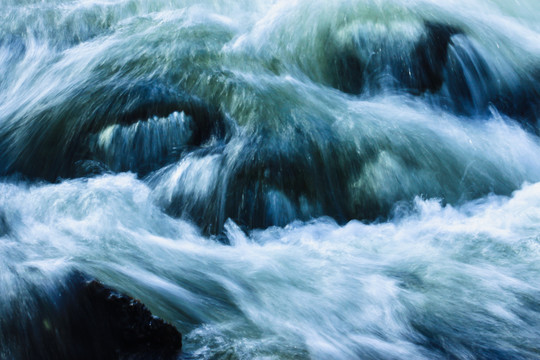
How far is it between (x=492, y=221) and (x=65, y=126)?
364cm

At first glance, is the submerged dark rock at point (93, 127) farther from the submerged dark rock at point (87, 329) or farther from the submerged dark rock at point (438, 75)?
the submerged dark rock at point (87, 329)

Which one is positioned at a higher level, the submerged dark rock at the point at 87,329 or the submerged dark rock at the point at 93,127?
the submerged dark rock at the point at 93,127

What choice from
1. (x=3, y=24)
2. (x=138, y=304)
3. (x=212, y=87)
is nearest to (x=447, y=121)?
(x=212, y=87)

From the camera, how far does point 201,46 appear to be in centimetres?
668

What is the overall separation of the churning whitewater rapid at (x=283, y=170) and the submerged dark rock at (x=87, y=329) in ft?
0.07

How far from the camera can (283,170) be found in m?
5.28

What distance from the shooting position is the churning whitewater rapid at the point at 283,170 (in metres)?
3.98

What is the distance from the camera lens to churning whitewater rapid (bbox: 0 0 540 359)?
398 cm

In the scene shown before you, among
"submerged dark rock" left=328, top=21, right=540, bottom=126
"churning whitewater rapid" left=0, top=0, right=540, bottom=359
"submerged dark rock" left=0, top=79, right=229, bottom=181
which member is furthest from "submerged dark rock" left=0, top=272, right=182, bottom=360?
"submerged dark rock" left=328, top=21, right=540, bottom=126

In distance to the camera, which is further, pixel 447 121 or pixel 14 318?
pixel 447 121

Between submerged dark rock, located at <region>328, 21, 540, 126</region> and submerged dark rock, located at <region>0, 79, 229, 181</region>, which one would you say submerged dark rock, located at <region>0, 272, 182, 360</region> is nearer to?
submerged dark rock, located at <region>0, 79, 229, 181</region>

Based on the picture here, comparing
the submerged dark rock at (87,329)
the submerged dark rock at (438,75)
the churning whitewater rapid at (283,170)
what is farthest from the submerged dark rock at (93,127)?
the submerged dark rock at (87,329)

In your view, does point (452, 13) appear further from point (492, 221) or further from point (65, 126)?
point (65, 126)

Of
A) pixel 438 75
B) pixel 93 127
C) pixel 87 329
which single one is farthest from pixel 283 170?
pixel 87 329
